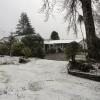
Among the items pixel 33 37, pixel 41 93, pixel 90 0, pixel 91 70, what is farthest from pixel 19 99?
pixel 33 37

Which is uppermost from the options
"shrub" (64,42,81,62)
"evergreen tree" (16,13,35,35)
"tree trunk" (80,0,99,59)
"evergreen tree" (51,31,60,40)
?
"evergreen tree" (16,13,35,35)

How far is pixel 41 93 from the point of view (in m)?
5.55

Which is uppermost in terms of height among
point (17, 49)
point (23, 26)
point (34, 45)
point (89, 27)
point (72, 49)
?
point (23, 26)

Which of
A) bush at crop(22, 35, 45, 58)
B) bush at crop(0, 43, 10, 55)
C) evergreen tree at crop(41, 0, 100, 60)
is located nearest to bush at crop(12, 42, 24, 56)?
bush at crop(0, 43, 10, 55)

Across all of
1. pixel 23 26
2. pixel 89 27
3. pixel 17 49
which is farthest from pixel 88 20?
pixel 23 26

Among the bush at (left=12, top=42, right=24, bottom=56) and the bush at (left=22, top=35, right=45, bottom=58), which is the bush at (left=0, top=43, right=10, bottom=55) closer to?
the bush at (left=12, top=42, right=24, bottom=56)

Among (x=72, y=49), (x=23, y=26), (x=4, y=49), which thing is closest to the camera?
(x=72, y=49)

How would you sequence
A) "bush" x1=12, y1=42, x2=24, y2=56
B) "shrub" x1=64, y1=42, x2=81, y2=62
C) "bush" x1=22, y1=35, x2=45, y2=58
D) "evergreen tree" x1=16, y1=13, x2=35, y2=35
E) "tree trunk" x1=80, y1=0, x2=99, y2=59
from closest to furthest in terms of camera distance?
1. "shrub" x1=64, y1=42, x2=81, y2=62
2. "tree trunk" x1=80, y1=0, x2=99, y2=59
3. "bush" x1=12, y1=42, x2=24, y2=56
4. "bush" x1=22, y1=35, x2=45, y2=58
5. "evergreen tree" x1=16, y1=13, x2=35, y2=35

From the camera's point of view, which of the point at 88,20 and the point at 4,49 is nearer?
the point at 88,20

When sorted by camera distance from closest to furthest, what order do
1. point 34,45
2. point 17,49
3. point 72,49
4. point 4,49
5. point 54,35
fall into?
point 72,49
point 17,49
point 4,49
point 34,45
point 54,35

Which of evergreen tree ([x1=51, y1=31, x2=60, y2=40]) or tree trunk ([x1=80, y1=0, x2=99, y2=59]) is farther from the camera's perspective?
evergreen tree ([x1=51, y1=31, x2=60, y2=40])

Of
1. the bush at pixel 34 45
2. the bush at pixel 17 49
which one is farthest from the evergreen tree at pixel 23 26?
the bush at pixel 17 49

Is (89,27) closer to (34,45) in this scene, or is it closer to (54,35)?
(34,45)

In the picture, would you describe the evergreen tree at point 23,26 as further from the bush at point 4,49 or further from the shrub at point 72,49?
the shrub at point 72,49
